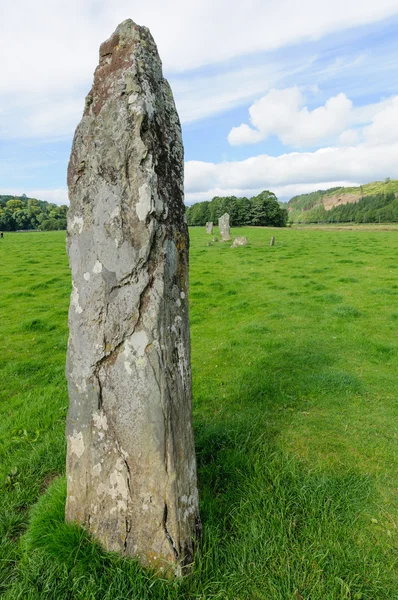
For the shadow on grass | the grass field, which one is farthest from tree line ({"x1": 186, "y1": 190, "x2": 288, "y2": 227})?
the shadow on grass

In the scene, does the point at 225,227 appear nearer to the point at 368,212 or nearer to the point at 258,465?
the point at 258,465

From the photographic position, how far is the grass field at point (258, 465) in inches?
113

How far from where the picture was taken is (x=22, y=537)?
327 centimetres

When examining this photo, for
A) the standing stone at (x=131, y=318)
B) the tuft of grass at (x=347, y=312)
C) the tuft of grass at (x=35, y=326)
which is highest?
the standing stone at (x=131, y=318)

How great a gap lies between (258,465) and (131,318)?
2419 mm

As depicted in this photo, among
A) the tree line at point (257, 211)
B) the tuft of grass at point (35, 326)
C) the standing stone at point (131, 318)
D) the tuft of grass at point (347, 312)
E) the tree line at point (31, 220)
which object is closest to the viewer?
the standing stone at point (131, 318)

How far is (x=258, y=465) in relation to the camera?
4.02 m

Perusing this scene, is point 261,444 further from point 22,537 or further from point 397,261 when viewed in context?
point 397,261

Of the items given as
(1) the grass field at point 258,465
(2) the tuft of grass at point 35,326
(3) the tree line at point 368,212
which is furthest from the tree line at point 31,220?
(3) the tree line at point 368,212

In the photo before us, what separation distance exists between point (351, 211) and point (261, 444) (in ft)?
430

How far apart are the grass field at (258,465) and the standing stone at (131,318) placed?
1.23 ft

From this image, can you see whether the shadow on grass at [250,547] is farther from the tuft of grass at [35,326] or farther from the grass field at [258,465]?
the tuft of grass at [35,326]

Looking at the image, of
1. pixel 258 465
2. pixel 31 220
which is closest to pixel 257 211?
pixel 31 220

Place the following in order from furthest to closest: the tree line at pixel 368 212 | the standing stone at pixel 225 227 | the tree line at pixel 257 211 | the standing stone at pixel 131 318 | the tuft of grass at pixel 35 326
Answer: the tree line at pixel 368 212 < the tree line at pixel 257 211 < the standing stone at pixel 225 227 < the tuft of grass at pixel 35 326 < the standing stone at pixel 131 318
